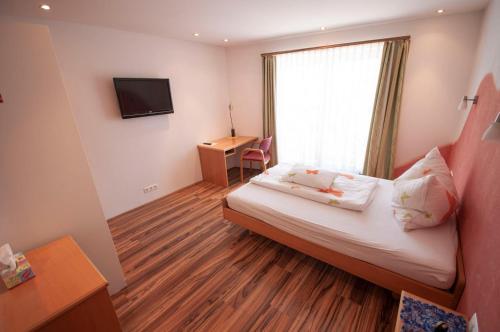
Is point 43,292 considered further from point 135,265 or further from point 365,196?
point 365,196

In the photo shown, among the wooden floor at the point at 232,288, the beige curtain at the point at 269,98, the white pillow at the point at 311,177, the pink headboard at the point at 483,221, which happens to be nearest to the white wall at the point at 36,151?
the wooden floor at the point at 232,288

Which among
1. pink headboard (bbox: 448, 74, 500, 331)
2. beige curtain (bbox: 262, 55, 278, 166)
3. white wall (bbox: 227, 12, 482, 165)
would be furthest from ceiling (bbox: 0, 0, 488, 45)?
pink headboard (bbox: 448, 74, 500, 331)

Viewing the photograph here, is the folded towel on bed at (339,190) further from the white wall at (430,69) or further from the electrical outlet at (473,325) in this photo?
the white wall at (430,69)

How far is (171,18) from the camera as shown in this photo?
7.74 ft

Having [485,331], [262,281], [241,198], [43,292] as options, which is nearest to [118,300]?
[43,292]

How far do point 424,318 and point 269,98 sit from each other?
3.60 m

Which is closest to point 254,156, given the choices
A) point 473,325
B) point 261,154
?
point 261,154

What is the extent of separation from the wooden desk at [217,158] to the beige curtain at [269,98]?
497 mm

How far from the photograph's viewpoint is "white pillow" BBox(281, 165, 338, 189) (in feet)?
7.49

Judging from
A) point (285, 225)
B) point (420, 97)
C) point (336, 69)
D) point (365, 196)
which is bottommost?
point (285, 225)

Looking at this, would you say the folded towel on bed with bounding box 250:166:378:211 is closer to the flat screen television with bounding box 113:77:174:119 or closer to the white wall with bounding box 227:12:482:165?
the white wall with bounding box 227:12:482:165

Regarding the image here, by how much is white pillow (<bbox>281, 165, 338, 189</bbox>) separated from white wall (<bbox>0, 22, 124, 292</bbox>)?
1.92 m

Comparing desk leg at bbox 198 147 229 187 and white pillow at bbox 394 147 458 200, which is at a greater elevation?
white pillow at bbox 394 147 458 200

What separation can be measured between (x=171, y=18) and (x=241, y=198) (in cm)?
219
